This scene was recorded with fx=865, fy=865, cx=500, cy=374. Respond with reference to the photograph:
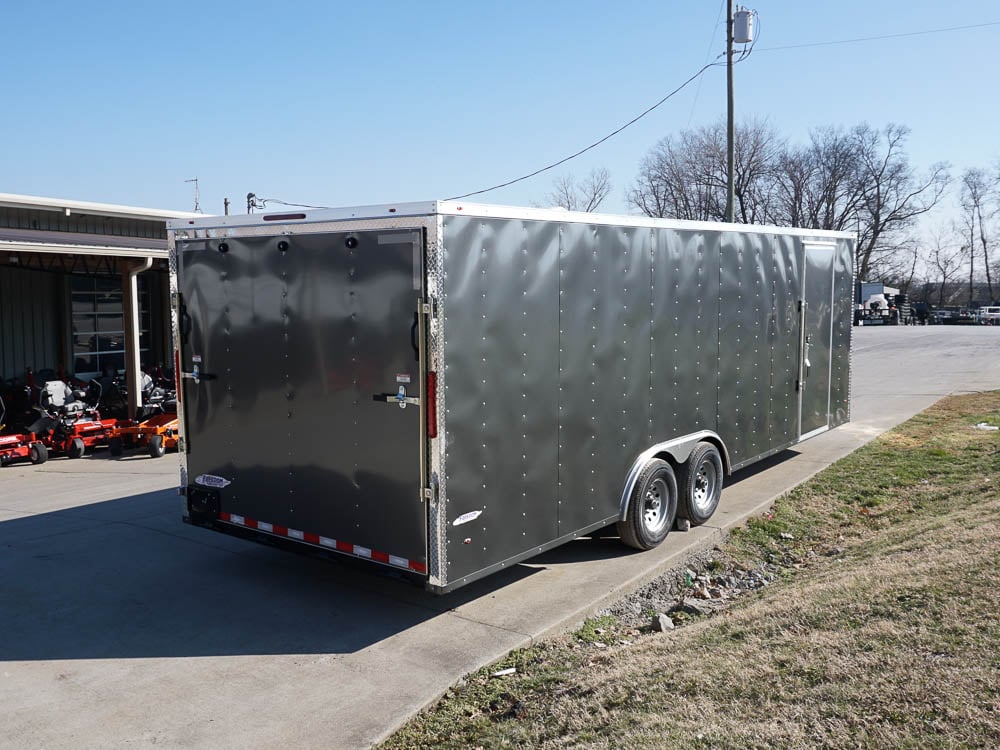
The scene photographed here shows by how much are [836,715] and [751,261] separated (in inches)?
222

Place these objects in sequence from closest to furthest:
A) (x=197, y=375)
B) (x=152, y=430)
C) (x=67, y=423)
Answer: (x=197, y=375)
(x=67, y=423)
(x=152, y=430)

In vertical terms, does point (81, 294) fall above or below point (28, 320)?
above

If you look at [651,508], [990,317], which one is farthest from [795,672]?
[990,317]

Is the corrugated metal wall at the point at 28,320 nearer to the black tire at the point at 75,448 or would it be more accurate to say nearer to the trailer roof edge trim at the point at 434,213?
the black tire at the point at 75,448

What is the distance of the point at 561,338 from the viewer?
20.2ft

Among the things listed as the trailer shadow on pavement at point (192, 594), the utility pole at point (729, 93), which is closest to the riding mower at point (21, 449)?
the trailer shadow on pavement at point (192, 594)

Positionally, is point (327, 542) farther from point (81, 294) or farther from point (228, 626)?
point (81, 294)

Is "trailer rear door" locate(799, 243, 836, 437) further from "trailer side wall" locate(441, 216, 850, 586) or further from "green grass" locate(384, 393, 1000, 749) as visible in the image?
"green grass" locate(384, 393, 1000, 749)

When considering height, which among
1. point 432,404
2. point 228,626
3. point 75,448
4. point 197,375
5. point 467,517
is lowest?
point 228,626

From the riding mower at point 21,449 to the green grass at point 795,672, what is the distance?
944 centimetres

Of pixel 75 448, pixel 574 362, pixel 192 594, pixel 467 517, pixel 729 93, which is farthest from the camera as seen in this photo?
pixel 729 93

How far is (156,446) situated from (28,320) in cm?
481

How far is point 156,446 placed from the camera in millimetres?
12602

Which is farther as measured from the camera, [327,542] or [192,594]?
[192,594]
